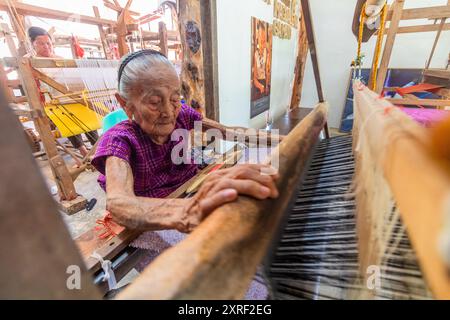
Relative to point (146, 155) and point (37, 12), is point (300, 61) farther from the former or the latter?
point (146, 155)

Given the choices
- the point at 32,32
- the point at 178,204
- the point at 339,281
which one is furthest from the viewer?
the point at 32,32

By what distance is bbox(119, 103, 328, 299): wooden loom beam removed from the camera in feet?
0.73

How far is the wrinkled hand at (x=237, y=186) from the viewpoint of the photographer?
1.27 ft

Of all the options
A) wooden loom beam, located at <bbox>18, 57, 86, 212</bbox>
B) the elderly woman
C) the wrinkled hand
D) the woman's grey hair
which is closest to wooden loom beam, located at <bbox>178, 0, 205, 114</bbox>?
the elderly woman

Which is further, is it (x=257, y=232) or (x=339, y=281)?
(x=339, y=281)

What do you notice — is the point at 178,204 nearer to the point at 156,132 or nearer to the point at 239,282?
the point at 239,282

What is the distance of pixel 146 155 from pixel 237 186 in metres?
0.83

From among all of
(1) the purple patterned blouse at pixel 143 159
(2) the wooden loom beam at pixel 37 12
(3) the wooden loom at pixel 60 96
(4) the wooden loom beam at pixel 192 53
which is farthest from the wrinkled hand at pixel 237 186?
(2) the wooden loom beam at pixel 37 12

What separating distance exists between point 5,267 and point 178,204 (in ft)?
1.78

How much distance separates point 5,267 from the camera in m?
0.14

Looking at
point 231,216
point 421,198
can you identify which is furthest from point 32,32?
point 421,198

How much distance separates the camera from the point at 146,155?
1.12 m

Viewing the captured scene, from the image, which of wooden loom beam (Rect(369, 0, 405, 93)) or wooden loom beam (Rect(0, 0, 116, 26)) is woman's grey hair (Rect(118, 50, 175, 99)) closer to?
wooden loom beam (Rect(369, 0, 405, 93))

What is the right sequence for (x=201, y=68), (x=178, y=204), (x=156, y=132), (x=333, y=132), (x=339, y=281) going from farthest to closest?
(x=333, y=132) → (x=201, y=68) → (x=156, y=132) → (x=178, y=204) → (x=339, y=281)
